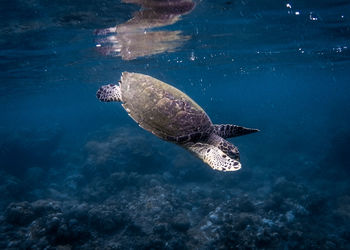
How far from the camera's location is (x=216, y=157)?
13.5ft

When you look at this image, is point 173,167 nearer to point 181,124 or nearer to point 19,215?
point 19,215

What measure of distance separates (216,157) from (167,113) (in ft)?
3.85

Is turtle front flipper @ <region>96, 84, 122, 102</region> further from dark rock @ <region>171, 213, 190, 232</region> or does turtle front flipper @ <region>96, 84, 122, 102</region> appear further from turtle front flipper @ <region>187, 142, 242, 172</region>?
dark rock @ <region>171, 213, 190, 232</region>

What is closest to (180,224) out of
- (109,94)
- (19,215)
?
(19,215)

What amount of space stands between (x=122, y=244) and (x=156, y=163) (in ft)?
36.1

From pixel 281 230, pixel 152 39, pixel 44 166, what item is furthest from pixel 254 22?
pixel 44 166

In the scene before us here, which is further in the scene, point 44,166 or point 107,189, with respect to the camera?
point 44,166

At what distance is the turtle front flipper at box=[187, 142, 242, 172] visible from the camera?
3838 millimetres

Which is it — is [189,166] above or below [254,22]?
below

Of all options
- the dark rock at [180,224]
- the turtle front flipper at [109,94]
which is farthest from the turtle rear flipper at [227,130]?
the dark rock at [180,224]

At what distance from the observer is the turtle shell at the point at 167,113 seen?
14.7 feet

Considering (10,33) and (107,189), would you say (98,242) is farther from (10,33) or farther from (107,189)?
(10,33)

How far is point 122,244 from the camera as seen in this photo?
897 cm

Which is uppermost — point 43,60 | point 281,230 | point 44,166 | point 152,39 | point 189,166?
point 152,39
